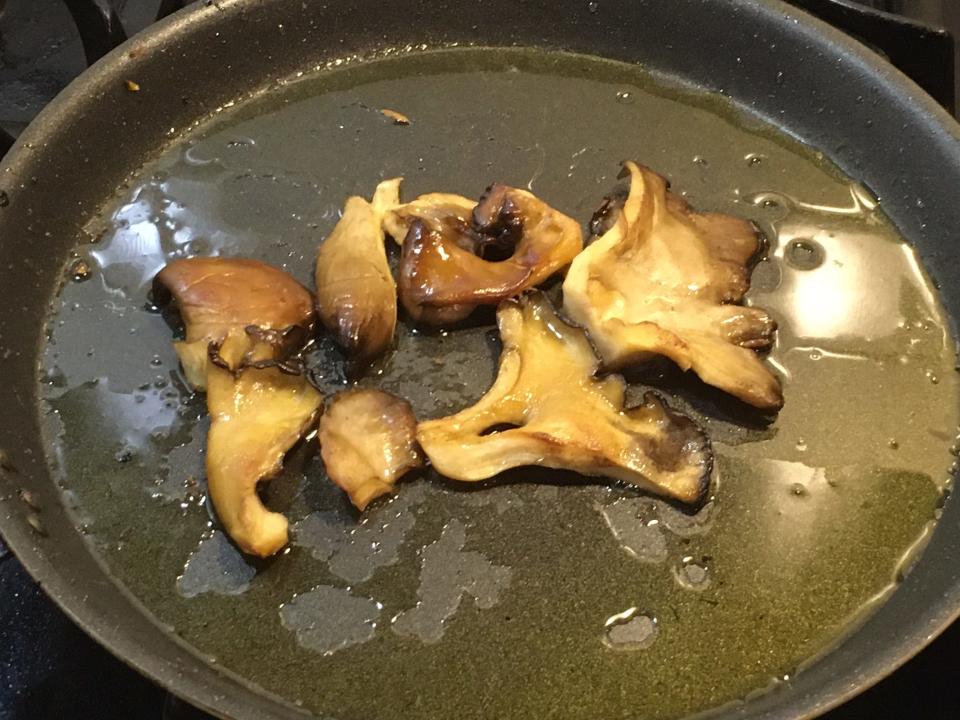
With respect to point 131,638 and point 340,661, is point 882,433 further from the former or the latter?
point 131,638

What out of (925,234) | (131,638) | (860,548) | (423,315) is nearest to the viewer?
(131,638)

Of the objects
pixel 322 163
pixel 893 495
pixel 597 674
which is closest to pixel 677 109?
pixel 322 163

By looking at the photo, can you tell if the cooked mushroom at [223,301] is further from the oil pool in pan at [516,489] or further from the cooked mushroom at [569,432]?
the cooked mushroom at [569,432]

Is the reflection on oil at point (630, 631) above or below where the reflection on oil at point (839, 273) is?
below

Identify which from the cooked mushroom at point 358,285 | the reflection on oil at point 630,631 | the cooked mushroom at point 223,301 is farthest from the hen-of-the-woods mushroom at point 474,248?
the reflection on oil at point 630,631

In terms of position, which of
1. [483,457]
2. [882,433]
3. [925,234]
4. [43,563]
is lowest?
[43,563]

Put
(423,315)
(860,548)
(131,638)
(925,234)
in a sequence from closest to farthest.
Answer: (131,638)
(860,548)
(423,315)
(925,234)

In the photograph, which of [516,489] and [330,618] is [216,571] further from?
[516,489]
